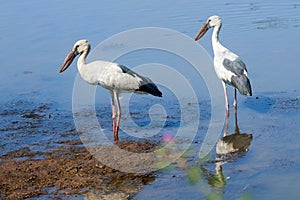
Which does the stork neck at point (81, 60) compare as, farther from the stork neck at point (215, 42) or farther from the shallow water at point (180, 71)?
the stork neck at point (215, 42)

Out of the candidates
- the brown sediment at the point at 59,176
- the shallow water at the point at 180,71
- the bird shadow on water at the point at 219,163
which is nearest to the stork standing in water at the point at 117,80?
the shallow water at the point at 180,71

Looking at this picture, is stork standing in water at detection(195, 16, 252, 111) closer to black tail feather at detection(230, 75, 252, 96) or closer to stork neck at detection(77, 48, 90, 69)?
black tail feather at detection(230, 75, 252, 96)

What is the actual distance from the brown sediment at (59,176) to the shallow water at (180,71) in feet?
0.90

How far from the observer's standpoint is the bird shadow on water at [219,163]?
7173mm

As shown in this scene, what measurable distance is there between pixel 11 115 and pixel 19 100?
902 mm

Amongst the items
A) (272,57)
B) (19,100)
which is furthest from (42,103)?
(272,57)

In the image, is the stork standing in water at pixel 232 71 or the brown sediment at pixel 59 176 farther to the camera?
the stork standing in water at pixel 232 71

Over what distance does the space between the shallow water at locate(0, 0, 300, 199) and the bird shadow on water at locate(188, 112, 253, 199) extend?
29 millimetres

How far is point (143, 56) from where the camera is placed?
13.3m

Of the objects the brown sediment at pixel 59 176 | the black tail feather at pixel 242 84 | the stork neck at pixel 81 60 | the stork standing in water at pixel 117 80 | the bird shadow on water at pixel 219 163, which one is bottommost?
the bird shadow on water at pixel 219 163

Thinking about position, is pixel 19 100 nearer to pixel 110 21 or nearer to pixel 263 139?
pixel 263 139

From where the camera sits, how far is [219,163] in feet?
26.0

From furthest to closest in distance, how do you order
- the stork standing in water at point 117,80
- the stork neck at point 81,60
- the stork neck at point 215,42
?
the stork neck at point 215,42, the stork neck at point 81,60, the stork standing in water at point 117,80

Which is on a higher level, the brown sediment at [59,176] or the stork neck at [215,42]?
the stork neck at [215,42]
